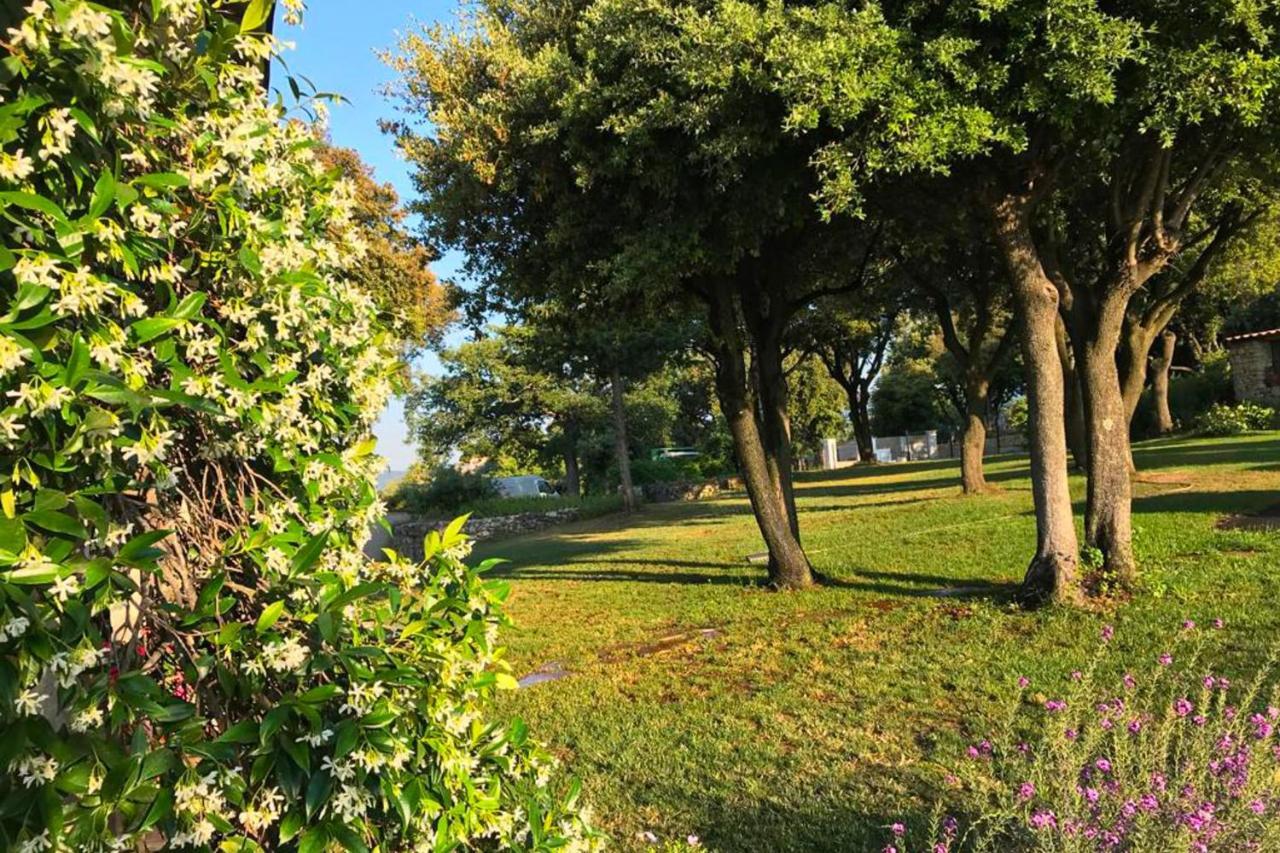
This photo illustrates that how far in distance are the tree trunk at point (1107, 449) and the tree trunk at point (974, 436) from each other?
10.2 m

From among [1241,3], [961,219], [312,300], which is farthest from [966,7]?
[312,300]

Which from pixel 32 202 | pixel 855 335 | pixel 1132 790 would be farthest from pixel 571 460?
pixel 32 202

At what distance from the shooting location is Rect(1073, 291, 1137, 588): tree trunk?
7.41 metres

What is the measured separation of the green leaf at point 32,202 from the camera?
132cm

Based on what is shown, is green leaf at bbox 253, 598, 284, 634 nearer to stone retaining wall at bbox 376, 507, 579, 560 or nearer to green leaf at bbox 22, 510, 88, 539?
green leaf at bbox 22, 510, 88, 539

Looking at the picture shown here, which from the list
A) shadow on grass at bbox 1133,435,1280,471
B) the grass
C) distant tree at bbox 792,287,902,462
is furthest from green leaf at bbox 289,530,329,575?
shadow on grass at bbox 1133,435,1280,471

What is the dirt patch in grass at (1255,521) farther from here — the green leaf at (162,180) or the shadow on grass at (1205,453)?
the green leaf at (162,180)

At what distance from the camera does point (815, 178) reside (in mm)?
7441

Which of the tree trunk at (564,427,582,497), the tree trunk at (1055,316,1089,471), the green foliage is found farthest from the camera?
the tree trunk at (564,427,582,497)

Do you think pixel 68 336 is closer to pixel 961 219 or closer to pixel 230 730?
pixel 230 730

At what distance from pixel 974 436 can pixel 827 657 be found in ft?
43.2

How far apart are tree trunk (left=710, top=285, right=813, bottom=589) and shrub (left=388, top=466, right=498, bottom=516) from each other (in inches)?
683

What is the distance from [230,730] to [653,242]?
6.33 metres

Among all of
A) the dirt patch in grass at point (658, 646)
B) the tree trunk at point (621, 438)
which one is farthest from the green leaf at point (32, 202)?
the tree trunk at point (621, 438)
